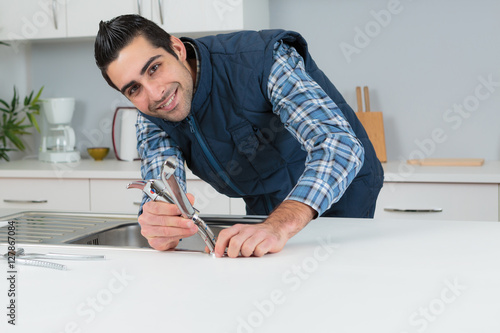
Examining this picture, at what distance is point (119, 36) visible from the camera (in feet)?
4.16

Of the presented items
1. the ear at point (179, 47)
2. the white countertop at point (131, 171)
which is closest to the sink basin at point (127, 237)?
the ear at point (179, 47)

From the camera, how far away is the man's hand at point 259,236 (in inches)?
38.3

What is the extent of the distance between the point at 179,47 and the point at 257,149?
0.32m

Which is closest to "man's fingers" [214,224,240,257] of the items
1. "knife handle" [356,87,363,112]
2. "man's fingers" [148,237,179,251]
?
"man's fingers" [148,237,179,251]

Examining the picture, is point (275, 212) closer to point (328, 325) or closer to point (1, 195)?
point (328, 325)

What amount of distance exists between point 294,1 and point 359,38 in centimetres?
38

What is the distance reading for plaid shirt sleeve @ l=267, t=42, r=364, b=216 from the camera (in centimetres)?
111

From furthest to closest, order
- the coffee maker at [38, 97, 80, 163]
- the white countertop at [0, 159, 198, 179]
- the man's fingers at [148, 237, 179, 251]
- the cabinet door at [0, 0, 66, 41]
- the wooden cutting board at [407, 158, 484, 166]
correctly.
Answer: the coffee maker at [38, 97, 80, 163] < the cabinet door at [0, 0, 66, 41] < the white countertop at [0, 159, 198, 179] < the wooden cutting board at [407, 158, 484, 166] < the man's fingers at [148, 237, 179, 251]

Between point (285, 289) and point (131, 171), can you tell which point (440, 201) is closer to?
point (131, 171)

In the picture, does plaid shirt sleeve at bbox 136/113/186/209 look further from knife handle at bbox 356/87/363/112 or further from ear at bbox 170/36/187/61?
knife handle at bbox 356/87/363/112

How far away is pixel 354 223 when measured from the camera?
4.14ft

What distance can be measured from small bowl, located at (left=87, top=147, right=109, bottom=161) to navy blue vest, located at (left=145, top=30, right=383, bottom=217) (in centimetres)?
159

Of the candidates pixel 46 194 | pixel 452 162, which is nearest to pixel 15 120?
pixel 46 194

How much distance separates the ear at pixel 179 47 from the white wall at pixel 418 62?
1576 millimetres
